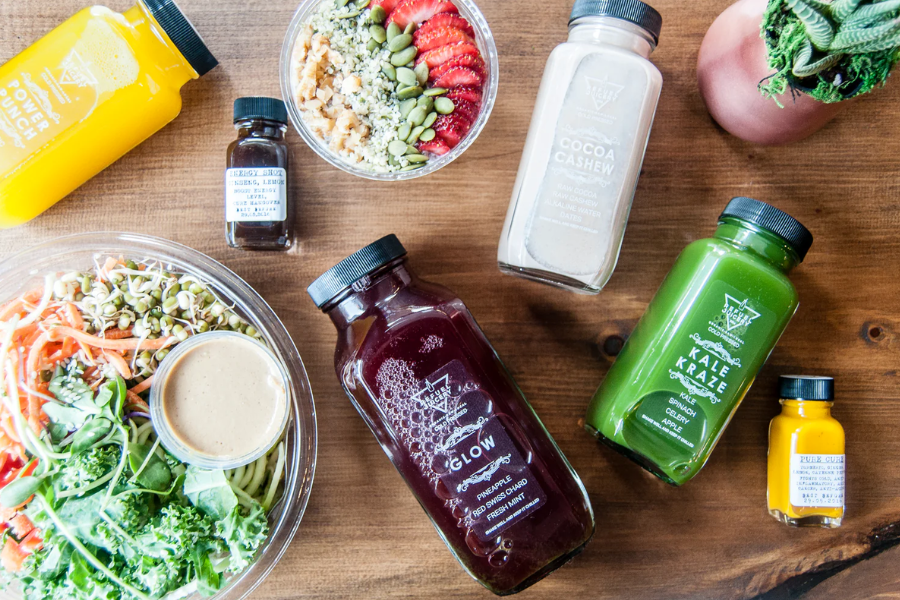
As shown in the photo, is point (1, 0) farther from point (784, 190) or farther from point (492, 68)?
point (784, 190)

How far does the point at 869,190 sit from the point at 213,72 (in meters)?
1.24

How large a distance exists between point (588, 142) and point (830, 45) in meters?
0.34

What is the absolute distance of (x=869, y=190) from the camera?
114cm

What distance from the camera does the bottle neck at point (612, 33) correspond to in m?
0.95

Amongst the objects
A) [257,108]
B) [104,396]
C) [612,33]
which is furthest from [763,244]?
[104,396]

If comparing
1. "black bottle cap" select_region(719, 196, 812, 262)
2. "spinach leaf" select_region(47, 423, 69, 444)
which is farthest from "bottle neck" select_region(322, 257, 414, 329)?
"black bottle cap" select_region(719, 196, 812, 262)

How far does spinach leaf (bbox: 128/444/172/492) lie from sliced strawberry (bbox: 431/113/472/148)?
0.70 meters

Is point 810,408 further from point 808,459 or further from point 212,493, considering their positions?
point 212,493

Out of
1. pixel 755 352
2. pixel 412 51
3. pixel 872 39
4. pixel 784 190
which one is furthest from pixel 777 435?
pixel 412 51

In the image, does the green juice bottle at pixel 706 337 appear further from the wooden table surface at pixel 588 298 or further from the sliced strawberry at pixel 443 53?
the sliced strawberry at pixel 443 53

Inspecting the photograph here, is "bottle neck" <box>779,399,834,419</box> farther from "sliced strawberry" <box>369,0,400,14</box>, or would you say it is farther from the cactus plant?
Answer: "sliced strawberry" <box>369,0,400,14</box>

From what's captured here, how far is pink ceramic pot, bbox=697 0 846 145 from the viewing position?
922mm

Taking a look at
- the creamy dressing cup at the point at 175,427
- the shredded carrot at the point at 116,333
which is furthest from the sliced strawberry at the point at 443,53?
the shredded carrot at the point at 116,333

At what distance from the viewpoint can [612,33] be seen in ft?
3.14
